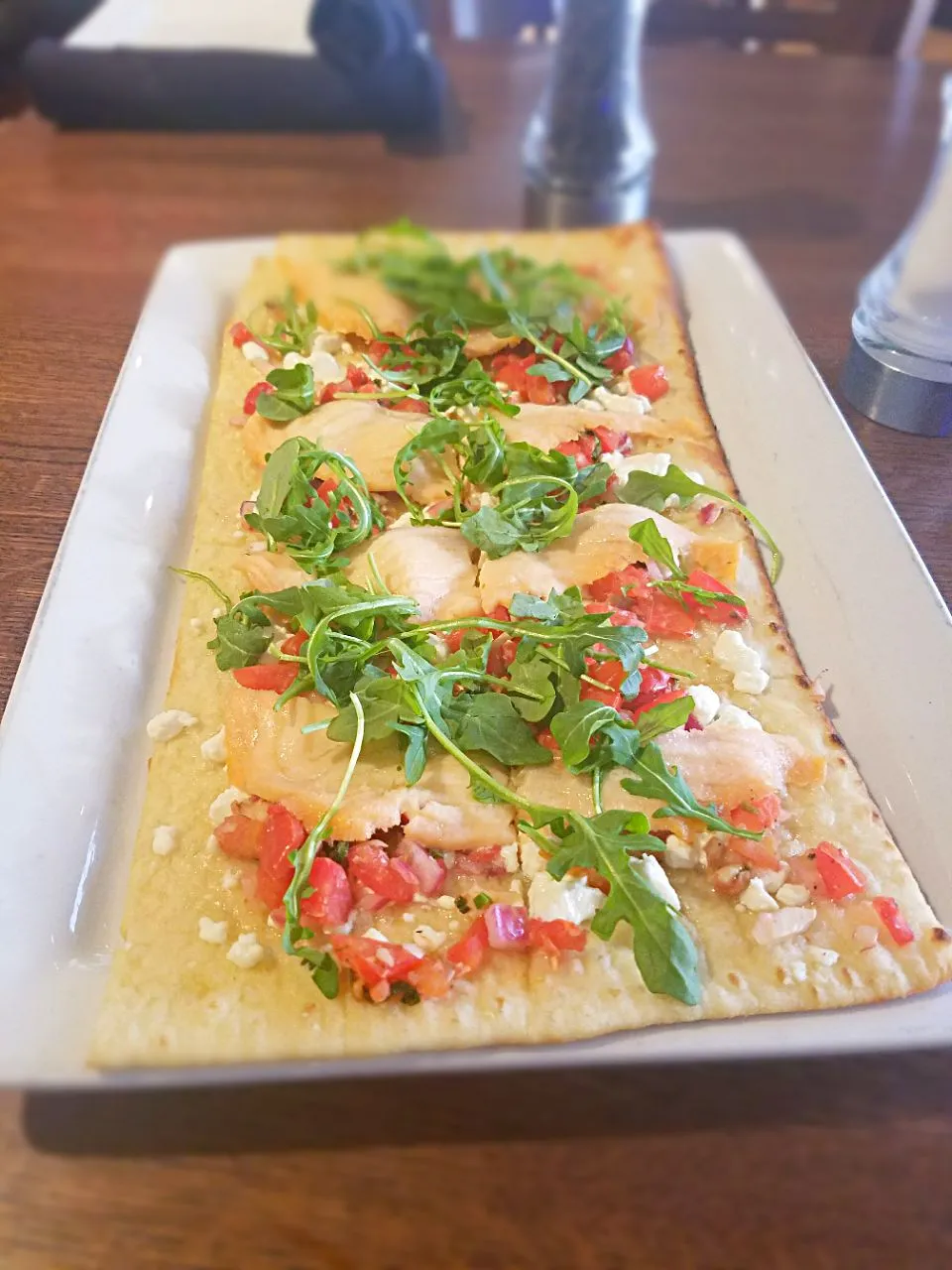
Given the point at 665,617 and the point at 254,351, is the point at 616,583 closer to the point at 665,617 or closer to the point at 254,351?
the point at 665,617

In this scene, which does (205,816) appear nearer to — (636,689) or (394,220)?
(636,689)

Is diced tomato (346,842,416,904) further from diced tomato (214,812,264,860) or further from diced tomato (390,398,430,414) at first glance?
diced tomato (390,398,430,414)

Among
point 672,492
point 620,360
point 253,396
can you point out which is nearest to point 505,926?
point 672,492

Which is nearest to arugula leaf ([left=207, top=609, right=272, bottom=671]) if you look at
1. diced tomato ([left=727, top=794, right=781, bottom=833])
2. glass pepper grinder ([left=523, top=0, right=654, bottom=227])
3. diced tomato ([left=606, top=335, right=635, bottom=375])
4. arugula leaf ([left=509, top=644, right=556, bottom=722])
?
arugula leaf ([left=509, top=644, right=556, bottom=722])

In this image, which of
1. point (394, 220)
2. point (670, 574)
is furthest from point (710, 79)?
point (670, 574)

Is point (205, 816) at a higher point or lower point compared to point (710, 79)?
lower
